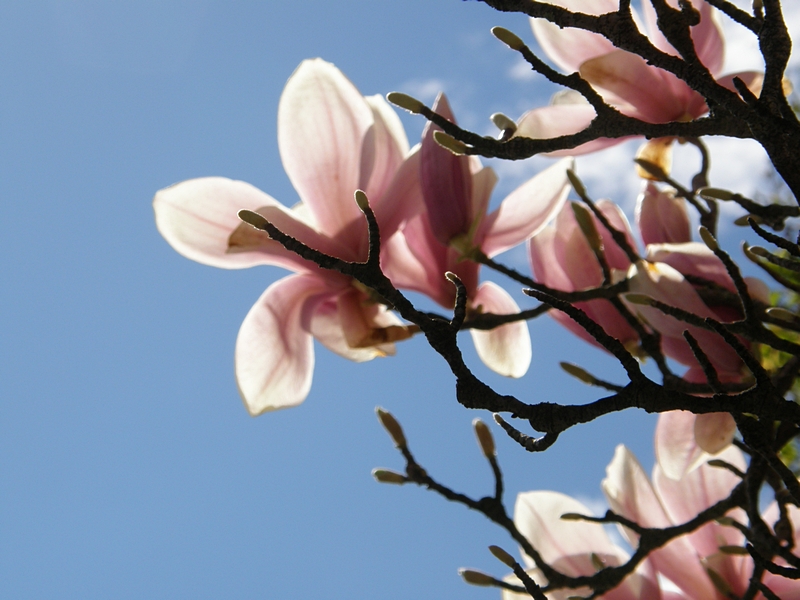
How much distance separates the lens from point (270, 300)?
2.95 ft

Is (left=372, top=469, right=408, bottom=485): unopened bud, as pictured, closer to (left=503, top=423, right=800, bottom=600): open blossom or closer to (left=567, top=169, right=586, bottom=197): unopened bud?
(left=503, top=423, right=800, bottom=600): open blossom

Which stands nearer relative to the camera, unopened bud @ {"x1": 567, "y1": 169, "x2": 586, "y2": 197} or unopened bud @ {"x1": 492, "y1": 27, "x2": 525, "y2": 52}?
unopened bud @ {"x1": 492, "y1": 27, "x2": 525, "y2": 52}

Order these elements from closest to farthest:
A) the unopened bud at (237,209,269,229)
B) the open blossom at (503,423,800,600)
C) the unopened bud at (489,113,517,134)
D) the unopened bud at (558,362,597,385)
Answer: the unopened bud at (237,209,269,229), the unopened bud at (489,113,517,134), the unopened bud at (558,362,597,385), the open blossom at (503,423,800,600)

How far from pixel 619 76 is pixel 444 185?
21 centimetres

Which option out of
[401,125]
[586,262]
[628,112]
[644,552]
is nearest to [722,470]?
[644,552]

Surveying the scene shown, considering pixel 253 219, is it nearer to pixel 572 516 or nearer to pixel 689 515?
pixel 572 516

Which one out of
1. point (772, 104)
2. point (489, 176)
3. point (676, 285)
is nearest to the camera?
point (772, 104)

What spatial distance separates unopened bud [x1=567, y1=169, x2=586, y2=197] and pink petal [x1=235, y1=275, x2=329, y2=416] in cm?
31

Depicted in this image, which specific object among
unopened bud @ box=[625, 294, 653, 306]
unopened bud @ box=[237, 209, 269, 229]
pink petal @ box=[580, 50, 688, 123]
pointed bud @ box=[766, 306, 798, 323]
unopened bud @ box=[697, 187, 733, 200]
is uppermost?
pink petal @ box=[580, 50, 688, 123]

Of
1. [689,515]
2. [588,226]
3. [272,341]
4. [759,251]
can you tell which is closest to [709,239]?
[759,251]

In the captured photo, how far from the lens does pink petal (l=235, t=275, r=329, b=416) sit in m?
0.90

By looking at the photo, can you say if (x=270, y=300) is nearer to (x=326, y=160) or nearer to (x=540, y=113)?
(x=326, y=160)

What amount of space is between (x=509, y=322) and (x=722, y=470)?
328 millimetres

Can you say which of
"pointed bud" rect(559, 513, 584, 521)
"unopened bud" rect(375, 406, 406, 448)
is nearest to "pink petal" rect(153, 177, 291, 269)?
"unopened bud" rect(375, 406, 406, 448)
